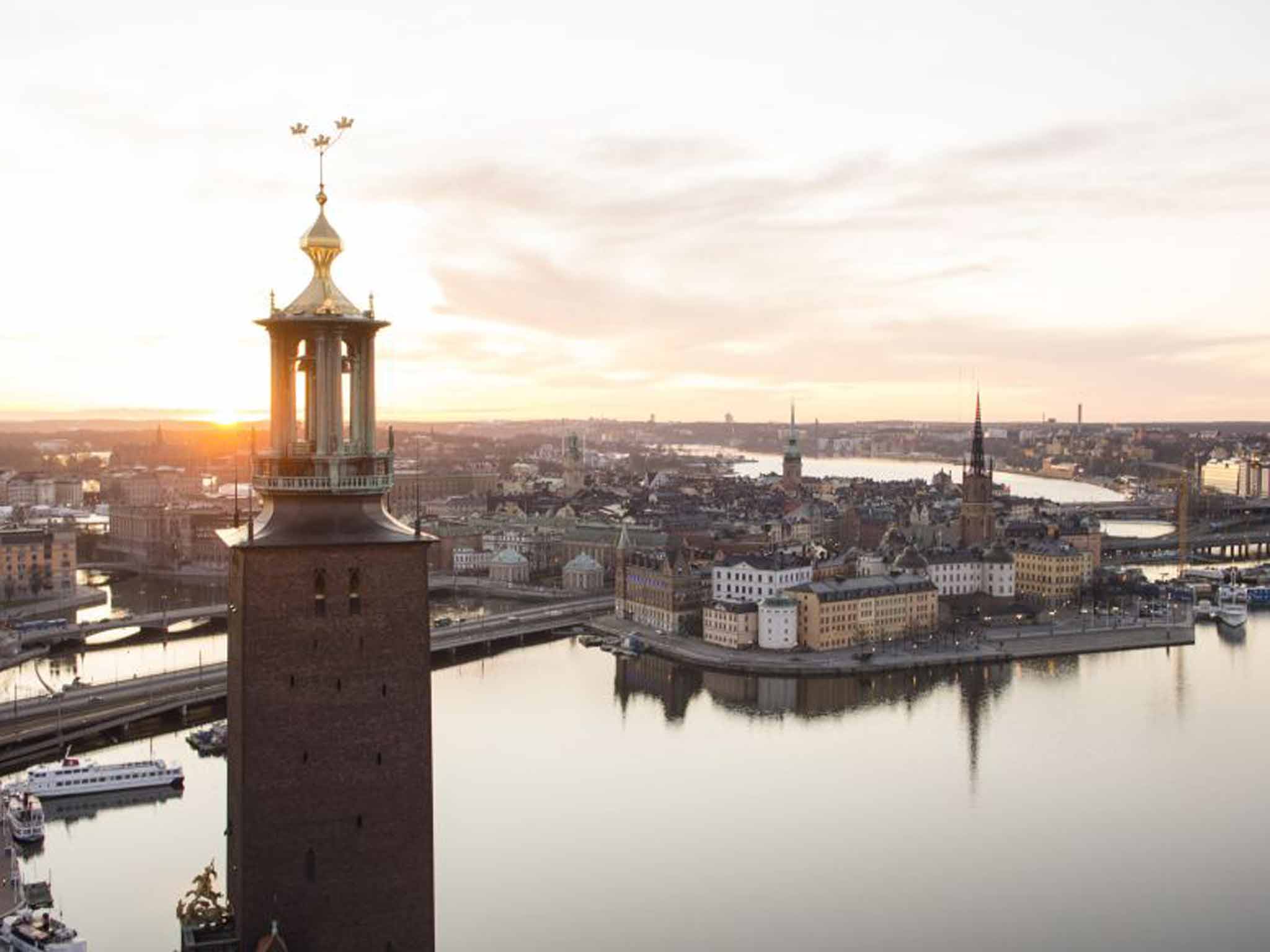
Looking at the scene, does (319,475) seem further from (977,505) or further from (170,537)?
(170,537)

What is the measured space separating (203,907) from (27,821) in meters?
13.1

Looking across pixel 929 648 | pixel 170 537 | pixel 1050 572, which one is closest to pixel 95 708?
pixel 929 648

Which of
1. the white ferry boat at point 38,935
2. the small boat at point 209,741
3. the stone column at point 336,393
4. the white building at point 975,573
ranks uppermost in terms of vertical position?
the stone column at point 336,393

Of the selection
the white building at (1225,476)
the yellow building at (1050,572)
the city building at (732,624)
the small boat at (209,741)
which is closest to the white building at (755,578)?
the city building at (732,624)

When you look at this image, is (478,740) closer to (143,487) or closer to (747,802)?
(747,802)

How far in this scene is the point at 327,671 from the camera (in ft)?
23.2

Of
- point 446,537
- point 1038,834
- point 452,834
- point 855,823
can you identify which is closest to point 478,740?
point 452,834

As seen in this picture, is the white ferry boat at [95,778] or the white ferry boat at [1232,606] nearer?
the white ferry boat at [95,778]

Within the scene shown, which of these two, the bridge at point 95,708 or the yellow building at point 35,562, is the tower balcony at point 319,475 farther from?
the yellow building at point 35,562

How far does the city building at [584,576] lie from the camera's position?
45.1 metres

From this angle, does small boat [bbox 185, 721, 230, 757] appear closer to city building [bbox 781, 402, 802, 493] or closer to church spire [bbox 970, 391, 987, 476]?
church spire [bbox 970, 391, 987, 476]

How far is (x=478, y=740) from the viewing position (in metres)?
23.9

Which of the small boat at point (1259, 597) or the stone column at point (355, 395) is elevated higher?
the stone column at point (355, 395)

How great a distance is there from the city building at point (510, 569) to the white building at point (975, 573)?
1477cm
